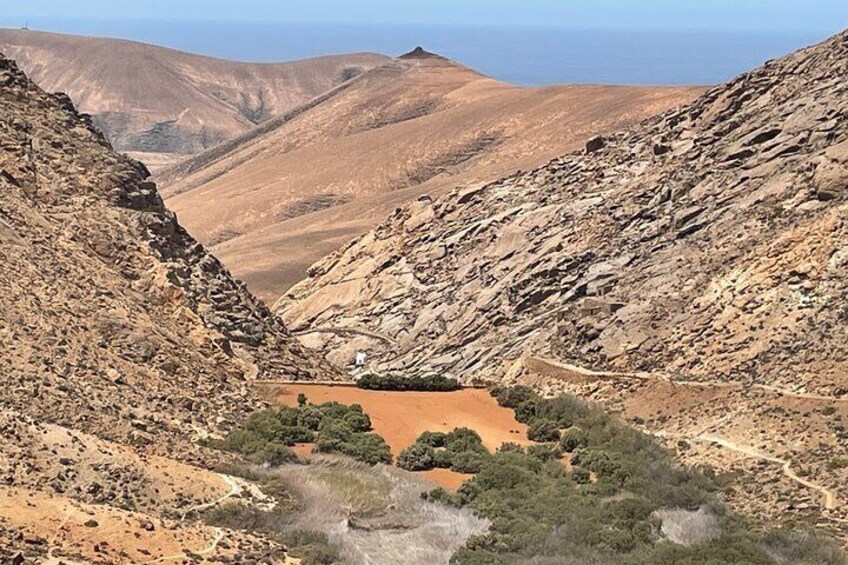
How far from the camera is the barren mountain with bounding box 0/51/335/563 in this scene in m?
12.5

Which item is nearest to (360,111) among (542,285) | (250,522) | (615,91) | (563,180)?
(615,91)

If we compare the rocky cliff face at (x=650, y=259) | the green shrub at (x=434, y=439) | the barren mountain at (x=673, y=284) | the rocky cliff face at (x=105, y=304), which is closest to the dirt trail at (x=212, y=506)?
the rocky cliff face at (x=105, y=304)

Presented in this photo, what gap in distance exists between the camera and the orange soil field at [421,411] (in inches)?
794

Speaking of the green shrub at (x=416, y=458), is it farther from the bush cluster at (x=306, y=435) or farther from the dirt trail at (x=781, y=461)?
the dirt trail at (x=781, y=461)

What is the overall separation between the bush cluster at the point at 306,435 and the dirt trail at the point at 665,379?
551 centimetres

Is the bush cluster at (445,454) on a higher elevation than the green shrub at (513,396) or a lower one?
higher

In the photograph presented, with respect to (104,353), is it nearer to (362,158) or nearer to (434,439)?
(434,439)

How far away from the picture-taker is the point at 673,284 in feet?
82.6

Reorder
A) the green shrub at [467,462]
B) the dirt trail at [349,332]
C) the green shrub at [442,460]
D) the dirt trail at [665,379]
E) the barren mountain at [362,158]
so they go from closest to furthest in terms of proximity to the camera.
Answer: the green shrub at [467,462] < the green shrub at [442,460] < the dirt trail at [665,379] < the dirt trail at [349,332] < the barren mountain at [362,158]

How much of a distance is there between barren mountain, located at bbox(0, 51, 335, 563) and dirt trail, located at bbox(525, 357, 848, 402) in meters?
4.64

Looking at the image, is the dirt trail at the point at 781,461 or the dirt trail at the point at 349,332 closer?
the dirt trail at the point at 781,461

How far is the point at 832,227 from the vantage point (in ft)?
74.9

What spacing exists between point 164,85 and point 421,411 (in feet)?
429

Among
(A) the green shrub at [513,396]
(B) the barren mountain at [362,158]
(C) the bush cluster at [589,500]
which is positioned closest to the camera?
(C) the bush cluster at [589,500]
